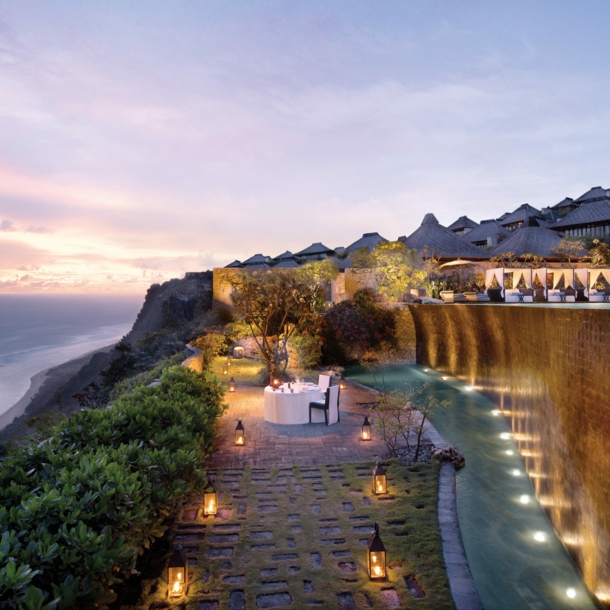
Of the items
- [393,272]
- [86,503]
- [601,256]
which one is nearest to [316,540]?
[86,503]

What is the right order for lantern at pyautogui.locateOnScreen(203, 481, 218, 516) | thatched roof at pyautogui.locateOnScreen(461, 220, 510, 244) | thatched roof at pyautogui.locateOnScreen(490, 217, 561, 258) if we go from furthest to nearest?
thatched roof at pyautogui.locateOnScreen(461, 220, 510, 244) → thatched roof at pyautogui.locateOnScreen(490, 217, 561, 258) → lantern at pyautogui.locateOnScreen(203, 481, 218, 516)

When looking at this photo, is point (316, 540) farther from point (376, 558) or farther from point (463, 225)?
point (463, 225)

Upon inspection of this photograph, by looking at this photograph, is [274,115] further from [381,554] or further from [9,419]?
[9,419]

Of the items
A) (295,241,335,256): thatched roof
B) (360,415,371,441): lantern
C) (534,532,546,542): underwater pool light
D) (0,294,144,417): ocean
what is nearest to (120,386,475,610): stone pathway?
(360,415,371,441): lantern

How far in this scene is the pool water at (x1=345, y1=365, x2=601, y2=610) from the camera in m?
4.45

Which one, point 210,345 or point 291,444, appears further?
point 210,345

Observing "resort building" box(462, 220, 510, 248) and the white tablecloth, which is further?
"resort building" box(462, 220, 510, 248)

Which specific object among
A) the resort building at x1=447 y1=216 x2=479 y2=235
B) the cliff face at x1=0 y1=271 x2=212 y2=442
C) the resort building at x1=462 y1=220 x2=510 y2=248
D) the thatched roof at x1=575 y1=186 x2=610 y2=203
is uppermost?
the thatched roof at x1=575 y1=186 x2=610 y2=203

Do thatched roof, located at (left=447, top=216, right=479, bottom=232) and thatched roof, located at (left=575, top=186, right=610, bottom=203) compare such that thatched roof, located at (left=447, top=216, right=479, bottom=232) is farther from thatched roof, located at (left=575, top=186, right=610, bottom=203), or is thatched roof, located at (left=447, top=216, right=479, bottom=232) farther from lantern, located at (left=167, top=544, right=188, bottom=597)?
lantern, located at (left=167, top=544, right=188, bottom=597)

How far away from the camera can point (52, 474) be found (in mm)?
3408

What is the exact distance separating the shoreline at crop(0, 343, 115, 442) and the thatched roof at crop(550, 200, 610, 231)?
37.3 meters

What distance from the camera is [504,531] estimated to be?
224 inches

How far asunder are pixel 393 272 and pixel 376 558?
1887cm

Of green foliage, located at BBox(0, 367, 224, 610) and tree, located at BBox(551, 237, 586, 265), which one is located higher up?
tree, located at BBox(551, 237, 586, 265)
